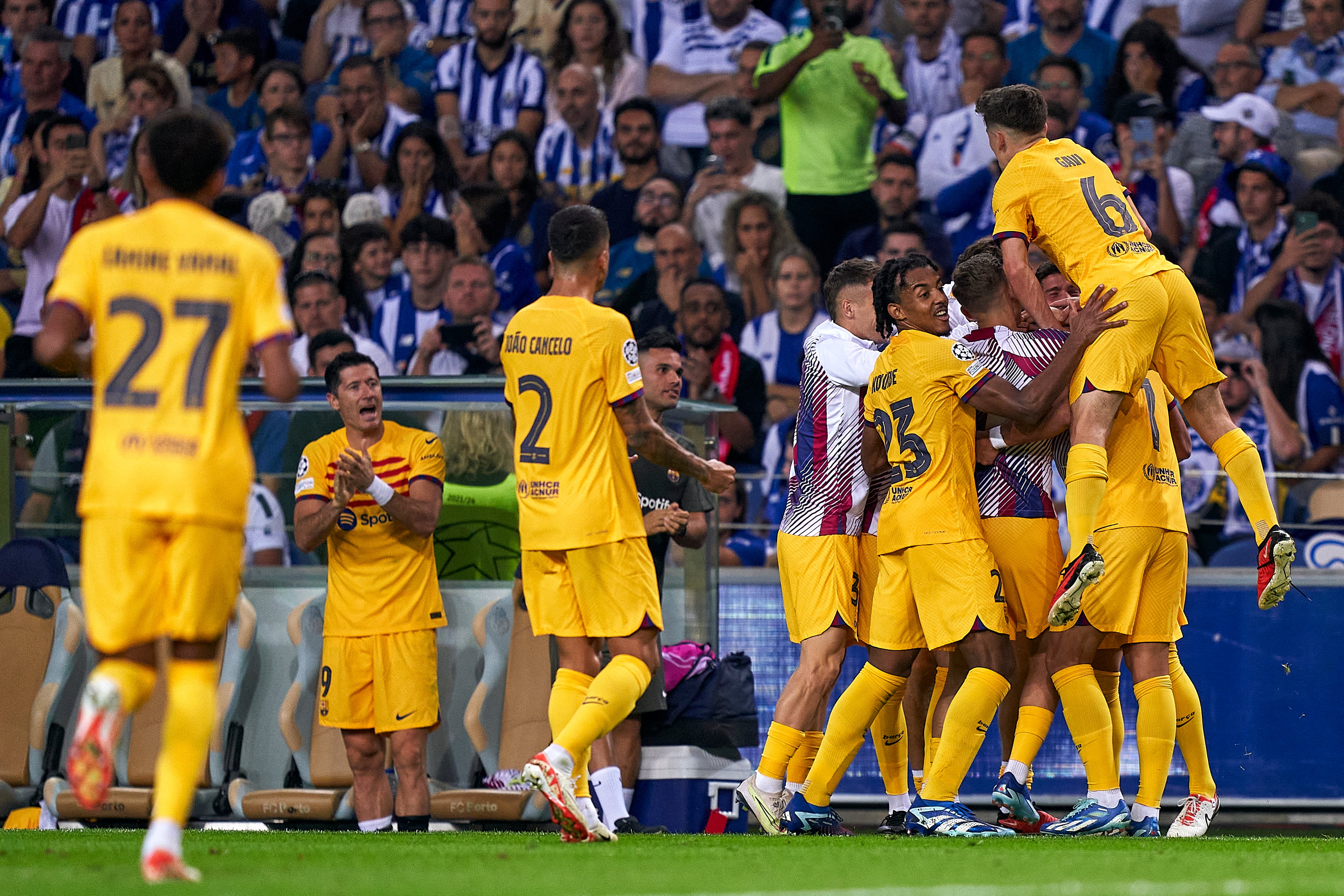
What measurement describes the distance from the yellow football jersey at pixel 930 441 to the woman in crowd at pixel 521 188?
622 centimetres

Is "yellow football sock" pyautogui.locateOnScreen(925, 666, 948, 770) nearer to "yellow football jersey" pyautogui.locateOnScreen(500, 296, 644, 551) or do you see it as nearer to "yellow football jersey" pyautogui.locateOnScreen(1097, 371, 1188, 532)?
"yellow football jersey" pyautogui.locateOnScreen(1097, 371, 1188, 532)

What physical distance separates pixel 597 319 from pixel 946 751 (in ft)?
7.74

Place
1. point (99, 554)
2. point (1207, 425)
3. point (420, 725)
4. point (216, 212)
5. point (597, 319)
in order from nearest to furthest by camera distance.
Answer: point (99, 554), point (597, 319), point (1207, 425), point (420, 725), point (216, 212)

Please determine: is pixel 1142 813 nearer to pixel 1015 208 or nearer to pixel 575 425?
pixel 1015 208

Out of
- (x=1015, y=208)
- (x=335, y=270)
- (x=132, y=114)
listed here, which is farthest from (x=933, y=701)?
(x=132, y=114)

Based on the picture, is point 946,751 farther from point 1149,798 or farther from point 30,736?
point 30,736

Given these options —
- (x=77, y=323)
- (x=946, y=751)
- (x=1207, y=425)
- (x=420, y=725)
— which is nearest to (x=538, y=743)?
(x=420, y=725)

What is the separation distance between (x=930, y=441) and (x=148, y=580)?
3.63 metres

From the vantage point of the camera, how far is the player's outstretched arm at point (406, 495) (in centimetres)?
798

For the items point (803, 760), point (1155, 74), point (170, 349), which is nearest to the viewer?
point (170, 349)

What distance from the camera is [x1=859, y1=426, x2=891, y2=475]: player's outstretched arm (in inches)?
288

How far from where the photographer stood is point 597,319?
6648mm

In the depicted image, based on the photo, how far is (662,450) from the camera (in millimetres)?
6766

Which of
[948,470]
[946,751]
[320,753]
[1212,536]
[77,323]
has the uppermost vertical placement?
[77,323]
